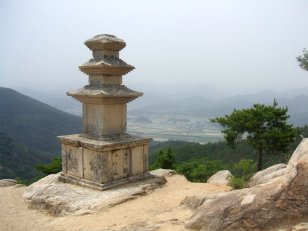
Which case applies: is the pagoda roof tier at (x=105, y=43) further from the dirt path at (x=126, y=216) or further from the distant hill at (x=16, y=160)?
the distant hill at (x=16, y=160)

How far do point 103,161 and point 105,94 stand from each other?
2136mm

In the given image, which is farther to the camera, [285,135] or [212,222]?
[285,135]

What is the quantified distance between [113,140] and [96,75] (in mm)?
2310

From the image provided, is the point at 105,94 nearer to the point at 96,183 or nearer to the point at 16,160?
the point at 96,183

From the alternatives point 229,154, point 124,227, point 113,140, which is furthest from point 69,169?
point 229,154

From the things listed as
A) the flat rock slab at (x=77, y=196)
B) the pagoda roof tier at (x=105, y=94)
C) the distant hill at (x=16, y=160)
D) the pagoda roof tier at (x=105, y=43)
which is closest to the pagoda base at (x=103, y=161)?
the flat rock slab at (x=77, y=196)

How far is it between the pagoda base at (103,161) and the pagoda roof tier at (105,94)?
52.0 inches

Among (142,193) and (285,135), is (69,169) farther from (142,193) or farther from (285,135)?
(285,135)

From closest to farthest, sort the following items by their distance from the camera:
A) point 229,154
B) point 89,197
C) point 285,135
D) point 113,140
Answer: point 89,197, point 113,140, point 285,135, point 229,154

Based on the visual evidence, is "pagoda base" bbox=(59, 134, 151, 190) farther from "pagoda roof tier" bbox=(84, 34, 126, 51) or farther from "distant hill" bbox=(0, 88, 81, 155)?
"distant hill" bbox=(0, 88, 81, 155)

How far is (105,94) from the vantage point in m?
11.2

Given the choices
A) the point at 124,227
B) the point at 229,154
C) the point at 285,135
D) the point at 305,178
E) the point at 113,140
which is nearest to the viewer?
the point at 305,178

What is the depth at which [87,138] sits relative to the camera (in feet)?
39.0

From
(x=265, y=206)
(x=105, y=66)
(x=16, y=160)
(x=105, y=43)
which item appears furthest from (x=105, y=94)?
(x=16, y=160)
